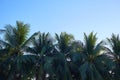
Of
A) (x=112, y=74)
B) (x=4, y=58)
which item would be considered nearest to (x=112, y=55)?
(x=112, y=74)

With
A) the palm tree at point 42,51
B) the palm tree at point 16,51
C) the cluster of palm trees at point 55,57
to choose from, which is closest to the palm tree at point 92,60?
the cluster of palm trees at point 55,57

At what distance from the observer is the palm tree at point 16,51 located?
96.6 feet

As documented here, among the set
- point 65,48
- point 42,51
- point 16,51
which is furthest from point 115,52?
point 16,51

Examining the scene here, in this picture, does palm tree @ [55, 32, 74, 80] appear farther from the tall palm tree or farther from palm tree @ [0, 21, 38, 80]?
palm tree @ [0, 21, 38, 80]

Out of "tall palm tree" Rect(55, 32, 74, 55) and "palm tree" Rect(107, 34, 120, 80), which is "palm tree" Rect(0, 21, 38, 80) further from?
"palm tree" Rect(107, 34, 120, 80)

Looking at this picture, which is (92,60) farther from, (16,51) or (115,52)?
(16,51)

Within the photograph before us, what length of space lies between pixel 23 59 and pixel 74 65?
5.17 meters

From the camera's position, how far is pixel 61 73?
29656mm

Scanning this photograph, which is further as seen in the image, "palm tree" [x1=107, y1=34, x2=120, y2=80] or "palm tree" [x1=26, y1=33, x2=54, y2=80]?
"palm tree" [x1=107, y1=34, x2=120, y2=80]

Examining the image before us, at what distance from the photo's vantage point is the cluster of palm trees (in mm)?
29547

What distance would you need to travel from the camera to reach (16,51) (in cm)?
3064

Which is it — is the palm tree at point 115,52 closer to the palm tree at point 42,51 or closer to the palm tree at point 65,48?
the palm tree at point 65,48

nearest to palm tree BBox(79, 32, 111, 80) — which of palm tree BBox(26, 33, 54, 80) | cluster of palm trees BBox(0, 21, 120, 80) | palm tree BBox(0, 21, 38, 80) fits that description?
cluster of palm trees BBox(0, 21, 120, 80)

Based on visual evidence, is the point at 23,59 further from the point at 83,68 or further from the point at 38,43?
the point at 83,68
